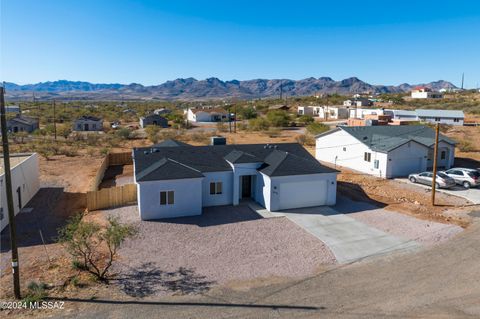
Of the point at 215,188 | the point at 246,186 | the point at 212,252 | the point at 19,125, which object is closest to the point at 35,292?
the point at 212,252

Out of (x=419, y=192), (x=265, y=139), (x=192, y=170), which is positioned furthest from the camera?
(x=265, y=139)

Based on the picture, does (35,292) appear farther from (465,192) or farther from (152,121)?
(152,121)

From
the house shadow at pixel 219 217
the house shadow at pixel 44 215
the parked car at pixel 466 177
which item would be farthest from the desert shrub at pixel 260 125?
the house shadow at pixel 219 217

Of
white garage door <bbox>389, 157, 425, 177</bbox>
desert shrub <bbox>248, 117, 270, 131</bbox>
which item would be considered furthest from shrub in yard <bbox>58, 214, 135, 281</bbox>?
desert shrub <bbox>248, 117, 270, 131</bbox>

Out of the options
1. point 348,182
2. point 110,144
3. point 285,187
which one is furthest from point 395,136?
point 110,144

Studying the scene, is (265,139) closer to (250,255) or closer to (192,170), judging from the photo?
(192,170)

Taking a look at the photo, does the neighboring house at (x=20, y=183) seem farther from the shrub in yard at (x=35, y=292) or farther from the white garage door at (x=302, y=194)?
the white garage door at (x=302, y=194)
